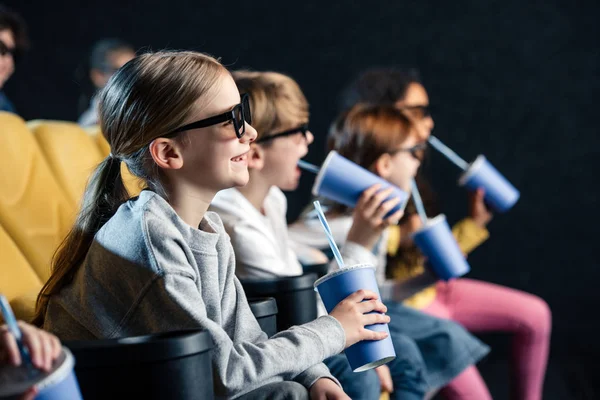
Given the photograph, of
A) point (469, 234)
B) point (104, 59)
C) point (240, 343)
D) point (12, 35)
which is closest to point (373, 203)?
point (240, 343)

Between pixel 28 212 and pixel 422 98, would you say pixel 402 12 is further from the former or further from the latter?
pixel 28 212

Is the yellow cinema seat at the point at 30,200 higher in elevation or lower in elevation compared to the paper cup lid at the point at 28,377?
lower

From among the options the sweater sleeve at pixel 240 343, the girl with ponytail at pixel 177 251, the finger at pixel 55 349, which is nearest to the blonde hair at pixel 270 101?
the girl with ponytail at pixel 177 251

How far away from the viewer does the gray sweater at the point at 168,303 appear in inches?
42.4

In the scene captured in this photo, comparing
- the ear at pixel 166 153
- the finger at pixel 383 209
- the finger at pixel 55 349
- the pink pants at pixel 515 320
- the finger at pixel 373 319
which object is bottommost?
the pink pants at pixel 515 320

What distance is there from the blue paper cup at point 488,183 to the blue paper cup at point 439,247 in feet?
1.15

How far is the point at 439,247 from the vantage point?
1.96 m

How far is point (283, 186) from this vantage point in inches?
72.2

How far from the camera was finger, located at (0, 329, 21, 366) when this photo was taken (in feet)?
2.67

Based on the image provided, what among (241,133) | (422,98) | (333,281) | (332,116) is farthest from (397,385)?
(332,116)

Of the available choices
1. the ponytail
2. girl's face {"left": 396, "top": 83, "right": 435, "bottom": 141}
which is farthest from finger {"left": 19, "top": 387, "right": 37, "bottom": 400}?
girl's face {"left": 396, "top": 83, "right": 435, "bottom": 141}

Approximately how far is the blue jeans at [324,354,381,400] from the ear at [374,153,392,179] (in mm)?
716

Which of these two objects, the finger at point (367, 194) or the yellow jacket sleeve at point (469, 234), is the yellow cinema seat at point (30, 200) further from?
the yellow jacket sleeve at point (469, 234)

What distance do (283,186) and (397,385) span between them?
47cm
